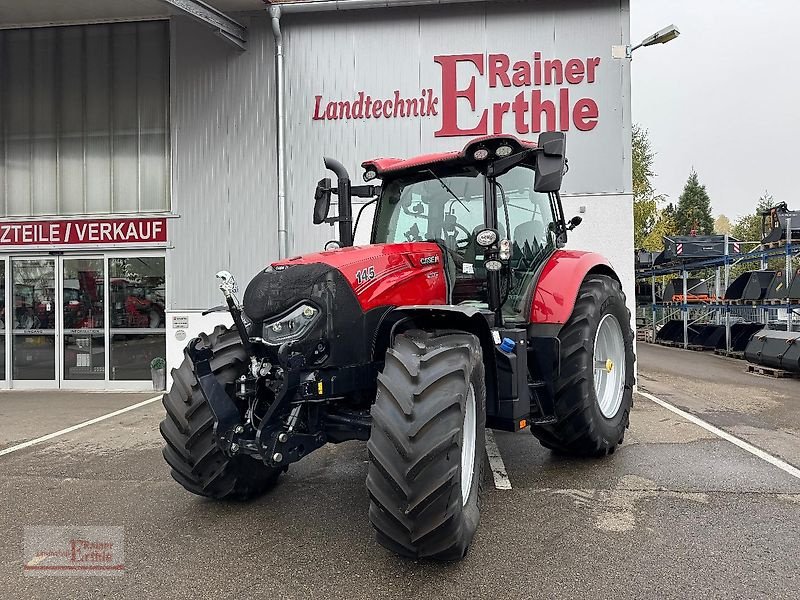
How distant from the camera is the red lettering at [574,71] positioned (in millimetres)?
9359

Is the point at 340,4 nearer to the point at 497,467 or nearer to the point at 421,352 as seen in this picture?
the point at 497,467

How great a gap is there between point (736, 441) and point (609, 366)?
1618 mm

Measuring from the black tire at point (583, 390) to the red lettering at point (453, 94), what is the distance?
4808 millimetres

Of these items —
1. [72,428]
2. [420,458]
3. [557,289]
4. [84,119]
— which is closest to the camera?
[420,458]

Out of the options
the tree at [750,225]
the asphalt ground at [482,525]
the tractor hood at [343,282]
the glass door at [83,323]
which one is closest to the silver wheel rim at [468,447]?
the asphalt ground at [482,525]

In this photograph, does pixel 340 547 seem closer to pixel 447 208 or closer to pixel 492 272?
pixel 492 272

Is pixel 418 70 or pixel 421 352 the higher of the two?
pixel 418 70

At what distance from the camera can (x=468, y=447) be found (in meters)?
3.56

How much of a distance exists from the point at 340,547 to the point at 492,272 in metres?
2.04

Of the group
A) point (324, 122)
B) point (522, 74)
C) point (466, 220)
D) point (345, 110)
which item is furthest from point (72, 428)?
point (522, 74)

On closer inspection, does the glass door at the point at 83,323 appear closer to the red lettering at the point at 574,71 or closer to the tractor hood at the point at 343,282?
the tractor hood at the point at 343,282

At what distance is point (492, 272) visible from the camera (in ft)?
14.3

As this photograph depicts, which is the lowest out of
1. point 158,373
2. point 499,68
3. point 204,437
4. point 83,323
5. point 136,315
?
point 158,373

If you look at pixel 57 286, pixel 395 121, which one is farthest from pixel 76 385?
pixel 395 121
